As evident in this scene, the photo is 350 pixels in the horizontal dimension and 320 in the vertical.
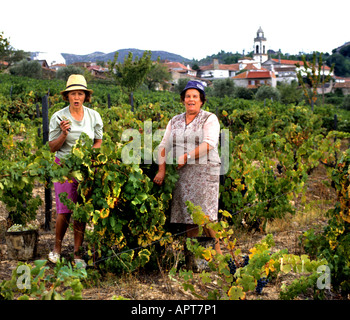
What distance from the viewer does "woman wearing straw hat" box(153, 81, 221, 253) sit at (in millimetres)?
3158

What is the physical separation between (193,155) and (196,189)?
0.29 metres

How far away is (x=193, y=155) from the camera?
10.3 ft

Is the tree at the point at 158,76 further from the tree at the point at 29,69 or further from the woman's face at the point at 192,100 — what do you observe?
the woman's face at the point at 192,100

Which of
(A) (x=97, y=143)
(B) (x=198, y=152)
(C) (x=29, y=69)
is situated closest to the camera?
(B) (x=198, y=152)

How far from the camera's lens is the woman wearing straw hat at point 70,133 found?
3.31 m

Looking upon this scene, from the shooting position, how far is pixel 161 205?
10.6 ft

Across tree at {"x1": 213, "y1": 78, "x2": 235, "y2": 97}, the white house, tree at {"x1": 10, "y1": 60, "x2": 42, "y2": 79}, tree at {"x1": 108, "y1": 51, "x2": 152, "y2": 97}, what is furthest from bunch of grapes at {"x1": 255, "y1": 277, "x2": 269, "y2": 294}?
the white house

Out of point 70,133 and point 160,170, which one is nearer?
point 160,170

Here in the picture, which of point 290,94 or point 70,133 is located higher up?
point 290,94

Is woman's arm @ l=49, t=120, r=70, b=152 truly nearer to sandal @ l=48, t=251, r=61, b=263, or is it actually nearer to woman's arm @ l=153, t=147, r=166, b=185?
woman's arm @ l=153, t=147, r=166, b=185

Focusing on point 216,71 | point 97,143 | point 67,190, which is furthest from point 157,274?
point 216,71

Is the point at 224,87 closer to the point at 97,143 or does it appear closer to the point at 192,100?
the point at 97,143

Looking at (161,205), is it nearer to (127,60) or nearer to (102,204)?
(102,204)
